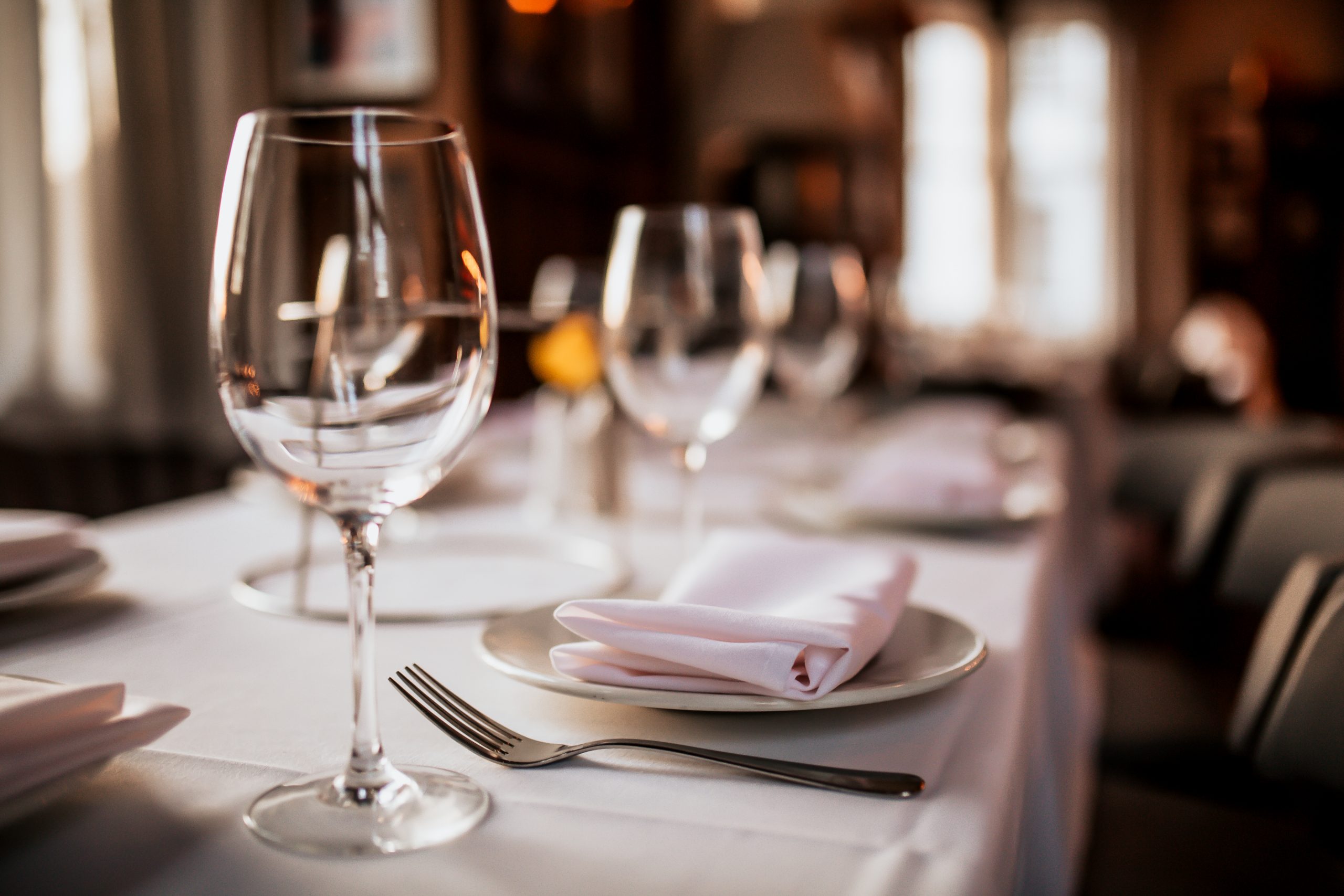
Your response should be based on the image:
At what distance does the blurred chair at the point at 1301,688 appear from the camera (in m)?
0.65

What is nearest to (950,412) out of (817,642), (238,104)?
(817,642)

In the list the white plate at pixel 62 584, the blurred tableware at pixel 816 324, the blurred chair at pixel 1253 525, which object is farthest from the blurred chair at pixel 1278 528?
the white plate at pixel 62 584

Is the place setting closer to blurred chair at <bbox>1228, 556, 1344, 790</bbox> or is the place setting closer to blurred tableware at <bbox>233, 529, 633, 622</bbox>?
blurred tableware at <bbox>233, 529, 633, 622</bbox>

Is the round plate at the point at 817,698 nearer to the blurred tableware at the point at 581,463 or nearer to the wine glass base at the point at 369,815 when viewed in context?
the wine glass base at the point at 369,815

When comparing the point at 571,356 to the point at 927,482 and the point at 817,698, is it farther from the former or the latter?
the point at 817,698

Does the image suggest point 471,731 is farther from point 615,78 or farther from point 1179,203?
point 1179,203

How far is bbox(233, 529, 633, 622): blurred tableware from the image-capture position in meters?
0.74

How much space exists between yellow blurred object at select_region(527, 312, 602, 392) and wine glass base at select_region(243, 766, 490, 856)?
0.68 m

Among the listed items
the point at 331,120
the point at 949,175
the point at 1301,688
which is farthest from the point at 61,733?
the point at 949,175

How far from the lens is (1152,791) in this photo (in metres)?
1.07

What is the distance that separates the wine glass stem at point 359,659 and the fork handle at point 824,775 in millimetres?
109

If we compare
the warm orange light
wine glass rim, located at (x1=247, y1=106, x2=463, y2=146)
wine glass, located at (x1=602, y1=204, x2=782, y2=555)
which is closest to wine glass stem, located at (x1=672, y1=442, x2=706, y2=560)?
wine glass, located at (x1=602, y1=204, x2=782, y2=555)

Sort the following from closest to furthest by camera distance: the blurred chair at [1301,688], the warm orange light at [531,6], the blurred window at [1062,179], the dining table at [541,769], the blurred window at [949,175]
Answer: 1. the dining table at [541,769]
2. the blurred chair at [1301,688]
3. the warm orange light at [531,6]
4. the blurred window at [949,175]
5. the blurred window at [1062,179]

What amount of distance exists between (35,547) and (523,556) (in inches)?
13.6
